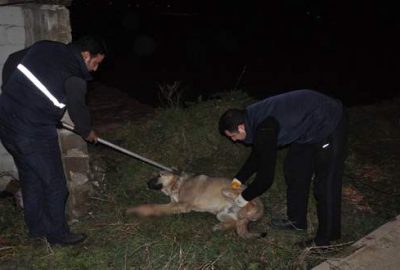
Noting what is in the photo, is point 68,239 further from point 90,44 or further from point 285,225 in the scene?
point 285,225

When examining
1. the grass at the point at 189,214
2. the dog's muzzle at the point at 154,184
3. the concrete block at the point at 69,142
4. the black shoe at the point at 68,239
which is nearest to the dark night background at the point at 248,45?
the grass at the point at 189,214

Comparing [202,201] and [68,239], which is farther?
[202,201]

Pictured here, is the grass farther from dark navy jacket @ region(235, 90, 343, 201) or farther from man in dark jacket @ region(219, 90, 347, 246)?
dark navy jacket @ region(235, 90, 343, 201)

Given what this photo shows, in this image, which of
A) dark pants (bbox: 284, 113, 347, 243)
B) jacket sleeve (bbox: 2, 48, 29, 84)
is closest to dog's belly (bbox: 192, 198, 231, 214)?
dark pants (bbox: 284, 113, 347, 243)

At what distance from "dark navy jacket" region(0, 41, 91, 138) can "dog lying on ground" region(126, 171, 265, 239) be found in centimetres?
157

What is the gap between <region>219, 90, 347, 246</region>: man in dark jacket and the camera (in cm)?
361

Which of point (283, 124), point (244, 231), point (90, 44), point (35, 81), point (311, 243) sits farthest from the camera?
point (244, 231)

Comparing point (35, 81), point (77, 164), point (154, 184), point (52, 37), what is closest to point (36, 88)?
point (35, 81)

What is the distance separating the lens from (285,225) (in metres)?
4.53

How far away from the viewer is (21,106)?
11.6 feet

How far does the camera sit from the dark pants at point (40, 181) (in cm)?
365

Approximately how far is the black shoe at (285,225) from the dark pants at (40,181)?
2.21 meters

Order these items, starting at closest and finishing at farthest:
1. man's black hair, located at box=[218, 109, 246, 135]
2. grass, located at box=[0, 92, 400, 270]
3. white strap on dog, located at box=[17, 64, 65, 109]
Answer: white strap on dog, located at box=[17, 64, 65, 109]
man's black hair, located at box=[218, 109, 246, 135]
grass, located at box=[0, 92, 400, 270]

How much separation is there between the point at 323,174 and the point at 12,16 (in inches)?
140
